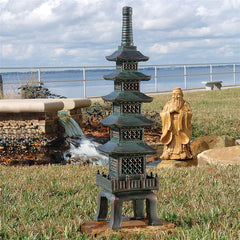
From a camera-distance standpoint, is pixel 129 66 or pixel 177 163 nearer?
pixel 129 66

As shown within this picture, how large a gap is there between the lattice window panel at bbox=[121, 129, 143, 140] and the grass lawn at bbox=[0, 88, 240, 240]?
93cm

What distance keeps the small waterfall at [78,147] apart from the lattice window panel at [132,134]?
5.48 meters

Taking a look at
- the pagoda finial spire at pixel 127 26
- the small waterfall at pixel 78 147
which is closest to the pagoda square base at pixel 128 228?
the pagoda finial spire at pixel 127 26

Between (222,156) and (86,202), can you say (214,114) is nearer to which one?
(222,156)

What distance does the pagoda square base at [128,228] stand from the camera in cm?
438

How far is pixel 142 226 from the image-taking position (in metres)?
4.49

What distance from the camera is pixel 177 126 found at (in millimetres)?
8906

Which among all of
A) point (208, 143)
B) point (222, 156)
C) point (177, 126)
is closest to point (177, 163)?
point (177, 126)

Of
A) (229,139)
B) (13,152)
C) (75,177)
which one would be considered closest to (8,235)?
(75,177)

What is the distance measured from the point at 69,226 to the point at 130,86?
59.9 inches

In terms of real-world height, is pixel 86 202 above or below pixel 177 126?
below

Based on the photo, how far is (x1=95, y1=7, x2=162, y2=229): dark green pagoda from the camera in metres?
4.27

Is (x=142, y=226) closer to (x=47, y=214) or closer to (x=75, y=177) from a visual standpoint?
(x=47, y=214)

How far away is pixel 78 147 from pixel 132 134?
249 inches
